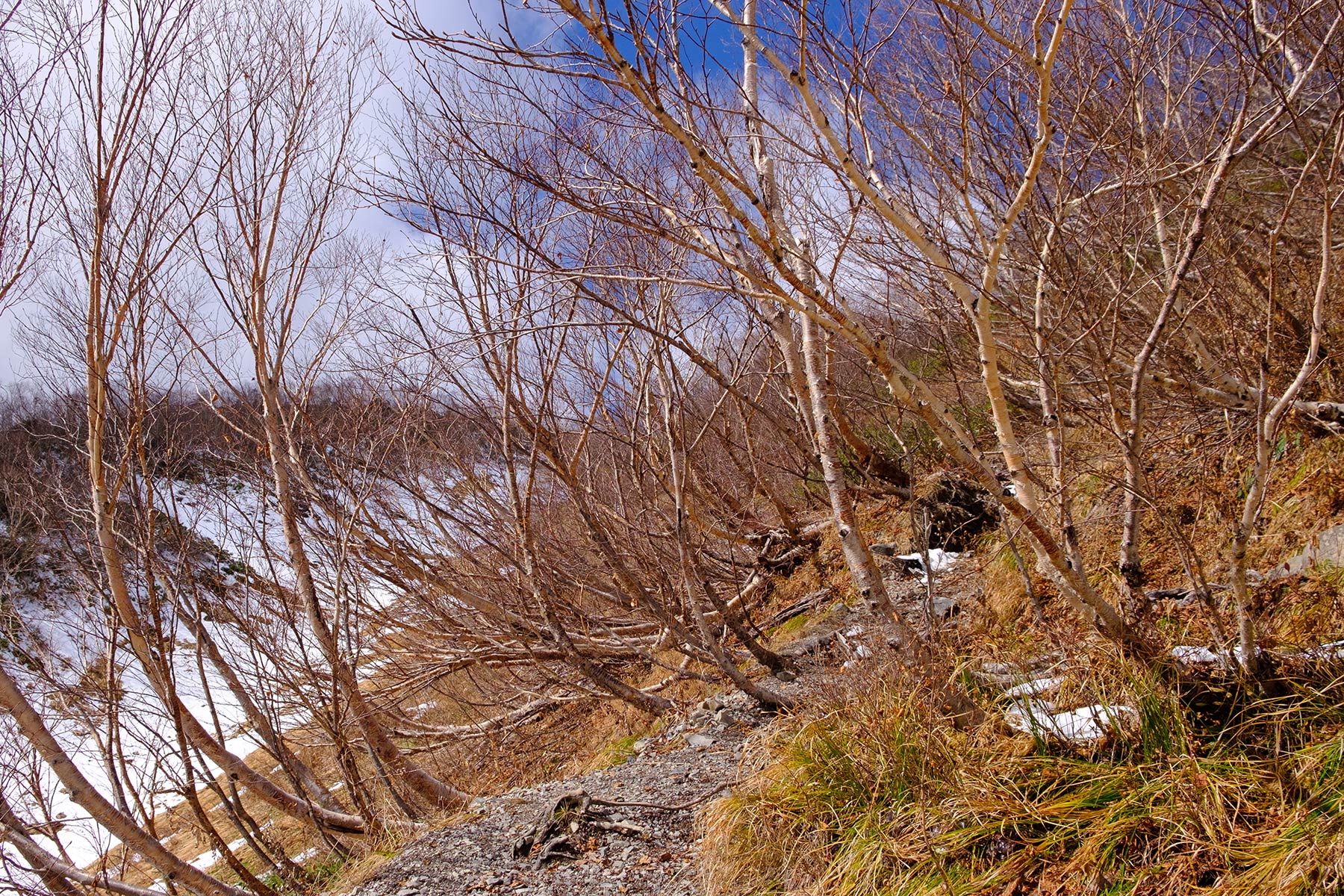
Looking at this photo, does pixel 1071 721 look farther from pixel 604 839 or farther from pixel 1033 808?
pixel 604 839

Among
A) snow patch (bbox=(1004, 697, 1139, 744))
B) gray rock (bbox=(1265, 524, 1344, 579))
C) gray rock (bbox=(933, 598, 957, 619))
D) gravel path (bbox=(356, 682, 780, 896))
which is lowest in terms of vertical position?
gray rock (bbox=(1265, 524, 1344, 579))

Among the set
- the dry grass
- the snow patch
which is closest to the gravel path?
the dry grass

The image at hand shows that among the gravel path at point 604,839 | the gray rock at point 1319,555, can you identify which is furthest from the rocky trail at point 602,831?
the gray rock at point 1319,555

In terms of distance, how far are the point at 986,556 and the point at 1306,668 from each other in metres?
3.74

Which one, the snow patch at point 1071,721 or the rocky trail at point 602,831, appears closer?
the snow patch at point 1071,721

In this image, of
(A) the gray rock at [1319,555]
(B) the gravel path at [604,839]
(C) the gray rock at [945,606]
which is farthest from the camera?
(C) the gray rock at [945,606]

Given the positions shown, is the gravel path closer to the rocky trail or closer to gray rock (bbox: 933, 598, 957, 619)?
the rocky trail

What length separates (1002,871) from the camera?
264cm

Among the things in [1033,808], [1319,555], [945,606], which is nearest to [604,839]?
[1033,808]

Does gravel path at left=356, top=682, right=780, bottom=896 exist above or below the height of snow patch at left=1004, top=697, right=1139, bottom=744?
above

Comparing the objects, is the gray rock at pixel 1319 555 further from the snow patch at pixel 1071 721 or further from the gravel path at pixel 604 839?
the gravel path at pixel 604 839

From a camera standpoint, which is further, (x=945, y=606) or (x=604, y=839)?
(x=945, y=606)

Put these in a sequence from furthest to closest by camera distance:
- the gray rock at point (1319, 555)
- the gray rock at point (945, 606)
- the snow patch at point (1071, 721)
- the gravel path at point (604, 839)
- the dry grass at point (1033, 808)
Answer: the gray rock at point (945, 606), the gray rock at point (1319, 555), the gravel path at point (604, 839), the snow patch at point (1071, 721), the dry grass at point (1033, 808)

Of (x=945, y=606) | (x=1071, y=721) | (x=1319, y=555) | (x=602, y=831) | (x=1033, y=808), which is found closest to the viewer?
(x=1033, y=808)
